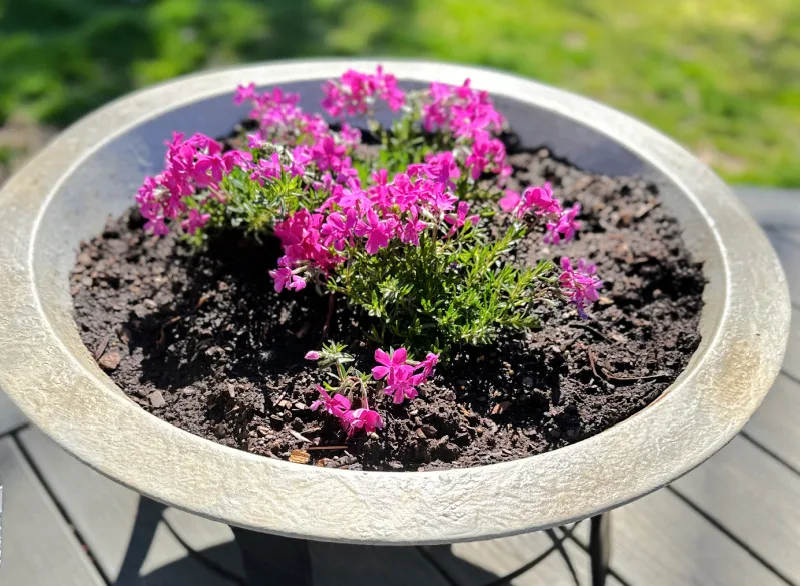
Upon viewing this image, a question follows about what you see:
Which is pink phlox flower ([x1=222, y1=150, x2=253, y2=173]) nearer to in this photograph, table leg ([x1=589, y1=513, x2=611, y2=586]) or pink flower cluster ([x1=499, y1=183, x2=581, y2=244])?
pink flower cluster ([x1=499, y1=183, x2=581, y2=244])

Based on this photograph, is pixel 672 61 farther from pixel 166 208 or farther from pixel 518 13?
pixel 166 208

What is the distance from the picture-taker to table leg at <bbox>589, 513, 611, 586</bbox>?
159 centimetres

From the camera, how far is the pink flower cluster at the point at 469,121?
1.49 meters

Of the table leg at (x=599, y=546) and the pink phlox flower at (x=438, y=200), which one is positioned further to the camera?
the table leg at (x=599, y=546)

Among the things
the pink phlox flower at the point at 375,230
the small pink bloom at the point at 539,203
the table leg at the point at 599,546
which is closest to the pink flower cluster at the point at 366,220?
the pink phlox flower at the point at 375,230

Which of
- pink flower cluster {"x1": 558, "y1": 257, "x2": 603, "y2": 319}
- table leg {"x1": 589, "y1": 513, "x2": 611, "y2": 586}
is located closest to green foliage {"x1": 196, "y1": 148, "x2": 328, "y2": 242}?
pink flower cluster {"x1": 558, "y1": 257, "x2": 603, "y2": 319}

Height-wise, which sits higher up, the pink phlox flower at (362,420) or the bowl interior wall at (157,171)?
the bowl interior wall at (157,171)

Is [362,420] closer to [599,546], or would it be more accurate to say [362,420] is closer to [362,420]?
[362,420]

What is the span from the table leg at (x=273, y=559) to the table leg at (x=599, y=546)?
1.97ft

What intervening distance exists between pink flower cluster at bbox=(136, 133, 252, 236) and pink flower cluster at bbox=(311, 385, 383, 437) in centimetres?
43

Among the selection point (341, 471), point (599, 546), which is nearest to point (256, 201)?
point (341, 471)

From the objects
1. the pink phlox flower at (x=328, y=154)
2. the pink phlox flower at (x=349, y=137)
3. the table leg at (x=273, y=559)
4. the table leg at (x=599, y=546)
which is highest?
the pink phlox flower at (x=349, y=137)

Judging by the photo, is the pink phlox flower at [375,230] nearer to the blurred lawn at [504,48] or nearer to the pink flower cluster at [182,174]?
the pink flower cluster at [182,174]

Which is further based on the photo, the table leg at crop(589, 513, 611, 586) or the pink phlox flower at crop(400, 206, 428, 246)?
the table leg at crop(589, 513, 611, 586)
